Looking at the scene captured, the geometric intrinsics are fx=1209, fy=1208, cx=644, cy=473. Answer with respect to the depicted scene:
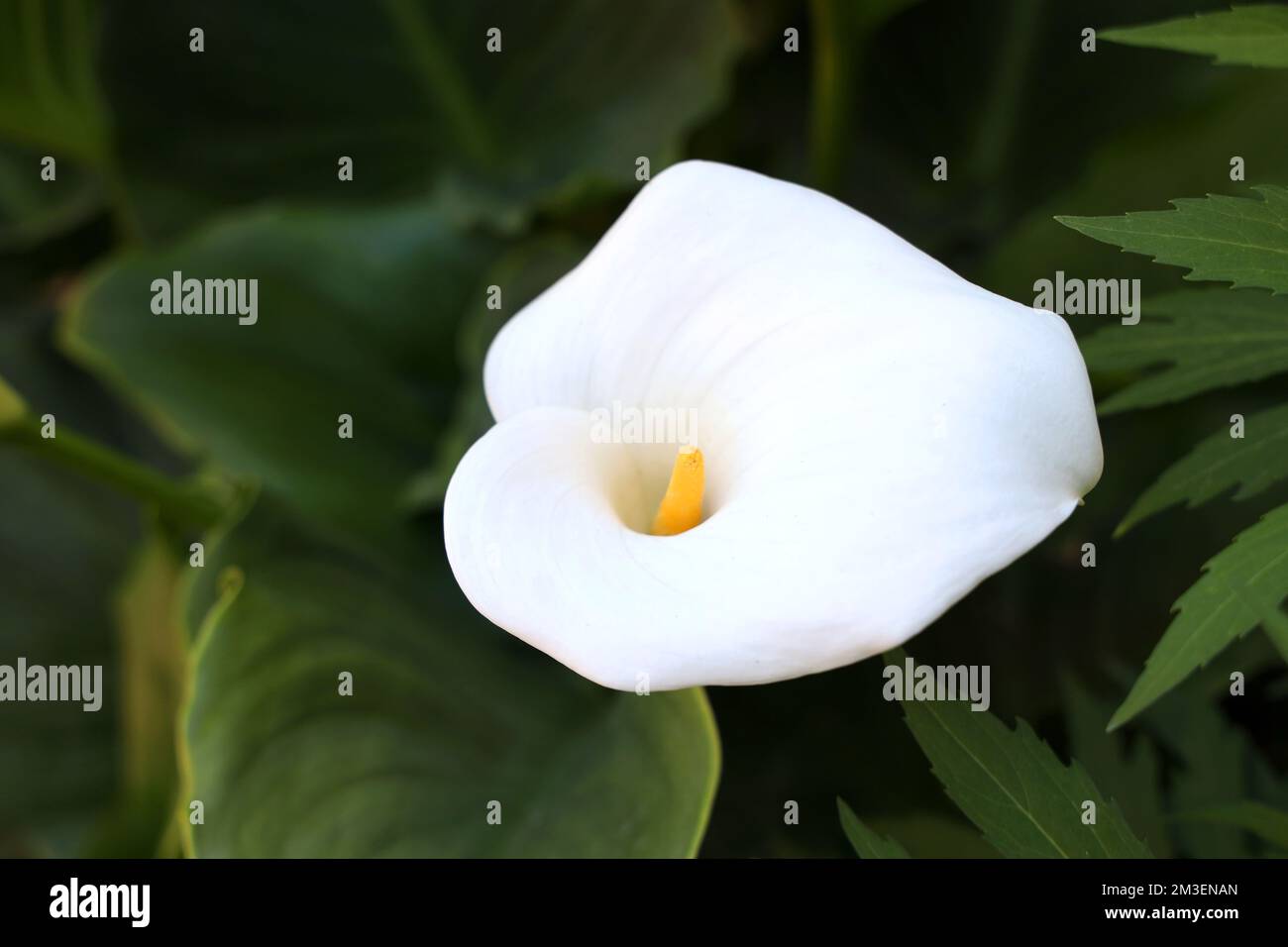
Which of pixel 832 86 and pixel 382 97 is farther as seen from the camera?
pixel 382 97

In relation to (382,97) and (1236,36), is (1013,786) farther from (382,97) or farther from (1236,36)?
(382,97)

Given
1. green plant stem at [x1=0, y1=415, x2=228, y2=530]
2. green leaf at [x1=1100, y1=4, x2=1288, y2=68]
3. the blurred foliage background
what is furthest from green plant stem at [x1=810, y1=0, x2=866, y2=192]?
green plant stem at [x1=0, y1=415, x2=228, y2=530]

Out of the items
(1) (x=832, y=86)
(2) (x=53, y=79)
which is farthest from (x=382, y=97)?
(1) (x=832, y=86)

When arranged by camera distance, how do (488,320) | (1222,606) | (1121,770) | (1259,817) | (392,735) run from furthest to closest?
(488,320) < (392,735) < (1121,770) < (1259,817) < (1222,606)

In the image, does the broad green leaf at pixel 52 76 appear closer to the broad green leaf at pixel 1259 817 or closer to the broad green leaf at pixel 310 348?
the broad green leaf at pixel 310 348

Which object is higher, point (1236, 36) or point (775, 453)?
point (1236, 36)

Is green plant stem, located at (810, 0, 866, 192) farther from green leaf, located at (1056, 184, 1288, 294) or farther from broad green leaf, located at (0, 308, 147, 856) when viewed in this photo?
broad green leaf, located at (0, 308, 147, 856)

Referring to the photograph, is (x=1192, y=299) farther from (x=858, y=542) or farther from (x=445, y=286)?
(x=445, y=286)
